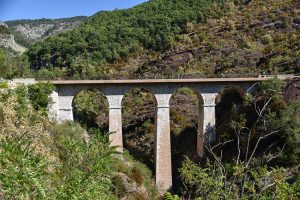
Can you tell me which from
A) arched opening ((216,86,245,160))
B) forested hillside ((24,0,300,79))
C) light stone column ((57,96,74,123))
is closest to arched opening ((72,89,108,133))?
forested hillside ((24,0,300,79))

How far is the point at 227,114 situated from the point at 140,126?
9781 mm

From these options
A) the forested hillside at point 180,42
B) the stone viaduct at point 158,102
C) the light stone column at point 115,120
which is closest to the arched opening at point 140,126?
the stone viaduct at point 158,102

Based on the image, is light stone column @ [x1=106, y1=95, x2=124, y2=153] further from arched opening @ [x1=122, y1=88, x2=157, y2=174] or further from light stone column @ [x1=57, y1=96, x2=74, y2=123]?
arched opening @ [x1=122, y1=88, x2=157, y2=174]

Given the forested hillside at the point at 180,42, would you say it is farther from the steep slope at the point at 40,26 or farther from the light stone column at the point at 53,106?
the steep slope at the point at 40,26

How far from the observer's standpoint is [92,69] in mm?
63844

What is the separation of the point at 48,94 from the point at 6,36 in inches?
1891

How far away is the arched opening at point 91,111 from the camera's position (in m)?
45.9

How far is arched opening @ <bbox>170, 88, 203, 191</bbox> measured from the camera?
37312 mm

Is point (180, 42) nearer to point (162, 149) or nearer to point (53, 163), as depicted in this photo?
point (162, 149)

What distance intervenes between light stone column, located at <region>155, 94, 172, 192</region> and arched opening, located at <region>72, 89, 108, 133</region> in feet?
35.3

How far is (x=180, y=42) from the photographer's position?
224 ft

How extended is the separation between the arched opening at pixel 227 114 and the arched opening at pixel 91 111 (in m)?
11.7

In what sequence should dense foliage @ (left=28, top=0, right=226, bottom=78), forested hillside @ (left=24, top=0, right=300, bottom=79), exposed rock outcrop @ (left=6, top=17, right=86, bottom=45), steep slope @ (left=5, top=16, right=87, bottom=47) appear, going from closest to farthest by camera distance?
forested hillside @ (left=24, top=0, right=300, bottom=79) < dense foliage @ (left=28, top=0, right=226, bottom=78) < steep slope @ (left=5, top=16, right=87, bottom=47) < exposed rock outcrop @ (left=6, top=17, right=86, bottom=45)

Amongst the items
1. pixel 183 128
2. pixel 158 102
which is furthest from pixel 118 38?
pixel 158 102
